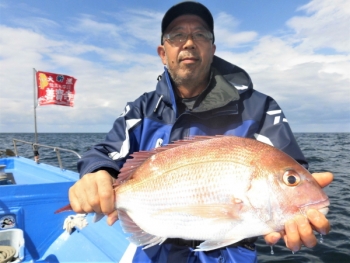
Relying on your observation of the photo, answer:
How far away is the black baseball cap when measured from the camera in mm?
2484

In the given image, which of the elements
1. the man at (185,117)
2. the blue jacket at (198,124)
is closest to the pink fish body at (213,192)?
the man at (185,117)

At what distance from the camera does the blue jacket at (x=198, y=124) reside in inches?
79.6

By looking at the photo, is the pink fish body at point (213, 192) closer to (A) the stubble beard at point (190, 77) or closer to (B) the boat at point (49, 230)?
(A) the stubble beard at point (190, 77)

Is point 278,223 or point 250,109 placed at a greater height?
point 250,109

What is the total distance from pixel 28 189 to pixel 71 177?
53.1 inches

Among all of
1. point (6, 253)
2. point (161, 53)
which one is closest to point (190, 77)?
point (161, 53)

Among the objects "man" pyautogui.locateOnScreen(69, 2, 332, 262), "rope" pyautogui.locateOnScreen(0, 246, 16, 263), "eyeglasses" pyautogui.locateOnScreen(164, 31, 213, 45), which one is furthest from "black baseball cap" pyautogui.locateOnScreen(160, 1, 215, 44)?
"rope" pyautogui.locateOnScreen(0, 246, 16, 263)

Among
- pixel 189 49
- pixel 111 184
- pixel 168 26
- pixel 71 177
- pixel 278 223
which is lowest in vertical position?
pixel 71 177

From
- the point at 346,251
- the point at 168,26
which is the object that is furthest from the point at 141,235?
the point at 346,251

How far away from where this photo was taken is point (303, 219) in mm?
1553

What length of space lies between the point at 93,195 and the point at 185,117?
3.11 feet

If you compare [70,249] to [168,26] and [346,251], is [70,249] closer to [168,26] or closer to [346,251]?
[168,26]

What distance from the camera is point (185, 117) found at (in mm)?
2258

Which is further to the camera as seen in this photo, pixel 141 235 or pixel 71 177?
pixel 71 177
